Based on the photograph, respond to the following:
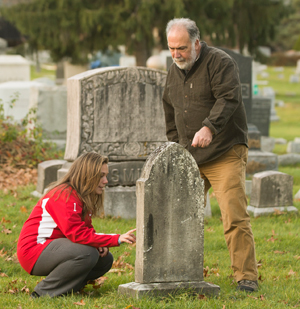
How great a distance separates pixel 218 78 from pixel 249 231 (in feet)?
4.15

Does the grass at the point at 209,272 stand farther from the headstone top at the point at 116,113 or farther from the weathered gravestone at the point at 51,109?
the weathered gravestone at the point at 51,109

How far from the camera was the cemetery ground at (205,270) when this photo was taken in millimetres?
3986

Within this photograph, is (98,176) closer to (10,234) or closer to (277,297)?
(277,297)

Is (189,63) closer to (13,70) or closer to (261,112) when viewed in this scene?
(261,112)

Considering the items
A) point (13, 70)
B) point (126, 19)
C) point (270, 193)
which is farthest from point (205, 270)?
point (126, 19)

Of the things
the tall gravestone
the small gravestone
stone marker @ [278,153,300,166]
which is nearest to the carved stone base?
the tall gravestone

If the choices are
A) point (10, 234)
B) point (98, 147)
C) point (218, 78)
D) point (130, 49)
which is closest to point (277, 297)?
point (218, 78)

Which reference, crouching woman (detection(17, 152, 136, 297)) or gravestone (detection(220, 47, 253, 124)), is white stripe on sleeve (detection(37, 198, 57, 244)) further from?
gravestone (detection(220, 47, 253, 124))

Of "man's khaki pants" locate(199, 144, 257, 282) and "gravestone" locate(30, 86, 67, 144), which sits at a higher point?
"gravestone" locate(30, 86, 67, 144)

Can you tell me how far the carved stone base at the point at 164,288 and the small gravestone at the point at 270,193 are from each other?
336 centimetres

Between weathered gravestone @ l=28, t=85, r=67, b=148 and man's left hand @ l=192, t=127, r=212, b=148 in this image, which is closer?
man's left hand @ l=192, t=127, r=212, b=148

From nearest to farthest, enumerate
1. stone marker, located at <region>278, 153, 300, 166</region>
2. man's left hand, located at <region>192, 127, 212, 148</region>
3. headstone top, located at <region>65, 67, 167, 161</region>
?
1. man's left hand, located at <region>192, 127, 212, 148</region>
2. headstone top, located at <region>65, 67, 167, 161</region>
3. stone marker, located at <region>278, 153, 300, 166</region>

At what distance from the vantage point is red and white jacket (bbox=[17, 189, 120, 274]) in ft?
13.3

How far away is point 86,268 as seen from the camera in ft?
13.4
